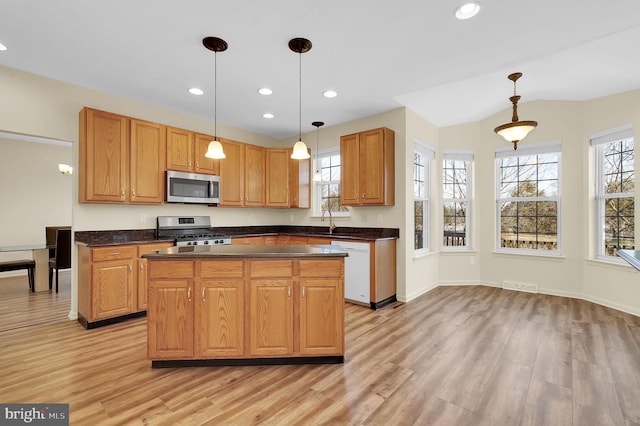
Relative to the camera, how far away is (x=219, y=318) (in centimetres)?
233

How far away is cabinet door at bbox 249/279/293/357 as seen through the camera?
7.71 feet

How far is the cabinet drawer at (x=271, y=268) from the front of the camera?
235 centimetres

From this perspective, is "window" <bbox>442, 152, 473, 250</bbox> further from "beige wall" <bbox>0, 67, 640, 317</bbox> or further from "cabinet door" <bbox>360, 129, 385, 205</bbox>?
"cabinet door" <bbox>360, 129, 385, 205</bbox>

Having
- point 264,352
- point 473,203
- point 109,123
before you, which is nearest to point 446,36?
point 264,352

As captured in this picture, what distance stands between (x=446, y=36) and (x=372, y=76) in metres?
0.90

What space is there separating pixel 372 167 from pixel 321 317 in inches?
95.5

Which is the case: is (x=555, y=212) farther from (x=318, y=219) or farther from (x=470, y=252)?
(x=318, y=219)

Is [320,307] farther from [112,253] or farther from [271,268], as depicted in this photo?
[112,253]

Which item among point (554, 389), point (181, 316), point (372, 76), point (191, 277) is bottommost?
point (554, 389)

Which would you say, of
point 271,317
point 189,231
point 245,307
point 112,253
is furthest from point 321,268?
point 189,231

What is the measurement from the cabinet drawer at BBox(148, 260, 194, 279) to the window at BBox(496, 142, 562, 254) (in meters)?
4.88

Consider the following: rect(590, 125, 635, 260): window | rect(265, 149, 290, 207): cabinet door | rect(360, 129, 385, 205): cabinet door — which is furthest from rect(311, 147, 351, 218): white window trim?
rect(590, 125, 635, 260): window

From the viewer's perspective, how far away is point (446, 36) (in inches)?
101

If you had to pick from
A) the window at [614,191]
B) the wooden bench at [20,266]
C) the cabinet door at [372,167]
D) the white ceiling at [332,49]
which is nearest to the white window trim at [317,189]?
the cabinet door at [372,167]
